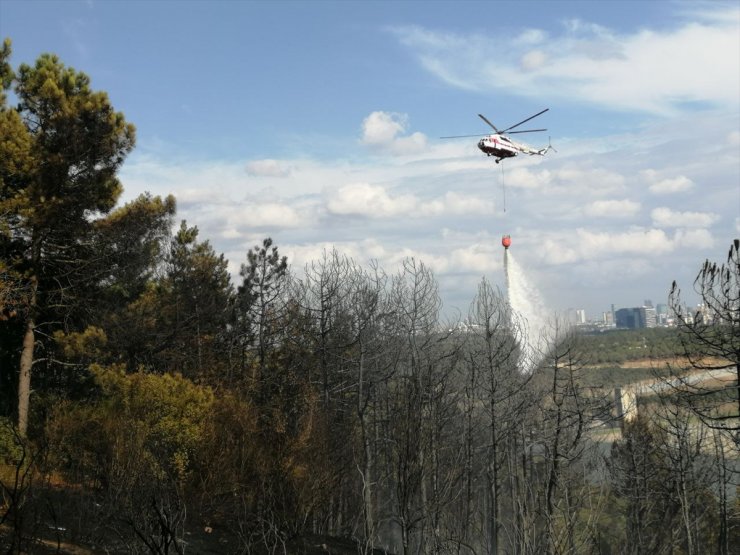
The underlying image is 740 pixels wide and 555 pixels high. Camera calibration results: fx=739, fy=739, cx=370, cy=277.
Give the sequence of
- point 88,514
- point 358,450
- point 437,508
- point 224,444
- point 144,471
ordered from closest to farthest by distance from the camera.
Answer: point 437,508 < point 144,471 < point 88,514 < point 224,444 < point 358,450

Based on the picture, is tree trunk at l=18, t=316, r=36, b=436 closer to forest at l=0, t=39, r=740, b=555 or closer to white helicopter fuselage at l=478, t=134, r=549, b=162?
forest at l=0, t=39, r=740, b=555

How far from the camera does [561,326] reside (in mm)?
34719

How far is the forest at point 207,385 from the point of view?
15281 millimetres

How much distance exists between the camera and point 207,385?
1081 inches

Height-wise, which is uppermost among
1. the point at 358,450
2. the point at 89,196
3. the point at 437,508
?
the point at 89,196

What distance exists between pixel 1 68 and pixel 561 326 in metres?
25.2

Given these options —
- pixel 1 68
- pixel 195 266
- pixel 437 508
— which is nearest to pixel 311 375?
pixel 195 266

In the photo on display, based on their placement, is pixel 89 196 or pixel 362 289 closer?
pixel 89 196

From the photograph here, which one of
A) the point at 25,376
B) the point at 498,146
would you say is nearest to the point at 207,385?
the point at 25,376

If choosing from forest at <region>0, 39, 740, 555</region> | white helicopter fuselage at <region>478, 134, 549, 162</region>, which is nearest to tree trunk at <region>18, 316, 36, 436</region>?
forest at <region>0, 39, 740, 555</region>

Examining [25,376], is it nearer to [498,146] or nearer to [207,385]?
[207,385]

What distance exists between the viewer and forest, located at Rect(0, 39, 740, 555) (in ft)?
50.1

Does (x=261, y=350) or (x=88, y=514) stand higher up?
(x=261, y=350)

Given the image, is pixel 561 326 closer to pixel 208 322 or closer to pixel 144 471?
pixel 208 322
